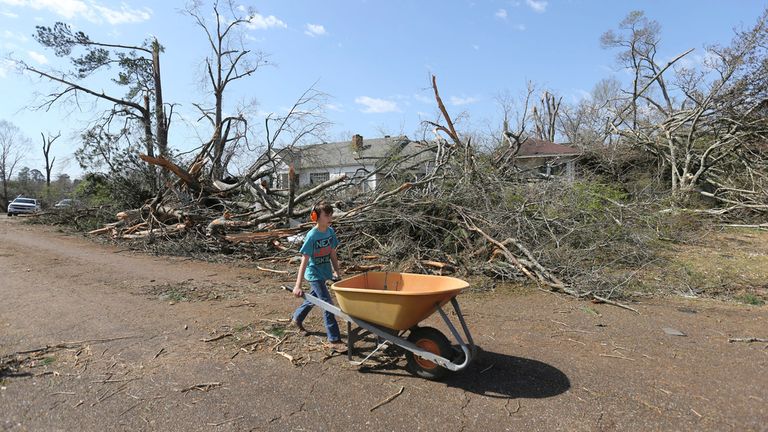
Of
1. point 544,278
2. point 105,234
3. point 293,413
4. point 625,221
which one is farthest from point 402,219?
point 105,234

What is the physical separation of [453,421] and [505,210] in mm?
5422

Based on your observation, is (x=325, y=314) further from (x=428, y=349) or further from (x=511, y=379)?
(x=511, y=379)

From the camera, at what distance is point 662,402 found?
279 centimetres

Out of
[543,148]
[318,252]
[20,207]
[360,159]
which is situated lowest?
[20,207]

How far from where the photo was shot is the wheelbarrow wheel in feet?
10.0

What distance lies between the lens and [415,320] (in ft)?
10.1

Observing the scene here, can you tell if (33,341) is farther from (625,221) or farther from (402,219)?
(625,221)

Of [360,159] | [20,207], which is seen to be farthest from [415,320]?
[20,207]

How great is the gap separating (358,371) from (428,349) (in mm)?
582

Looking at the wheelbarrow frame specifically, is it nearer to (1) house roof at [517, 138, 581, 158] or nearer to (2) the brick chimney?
(1) house roof at [517, 138, 581, 158]

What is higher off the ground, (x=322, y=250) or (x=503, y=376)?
(x=322, y=250)

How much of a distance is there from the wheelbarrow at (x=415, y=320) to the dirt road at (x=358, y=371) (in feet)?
0.50

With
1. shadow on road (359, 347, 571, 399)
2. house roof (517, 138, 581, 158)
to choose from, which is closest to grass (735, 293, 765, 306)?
shadow on road (359, 347, 571, 399)

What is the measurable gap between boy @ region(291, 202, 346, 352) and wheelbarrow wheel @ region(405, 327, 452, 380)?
73 cm
